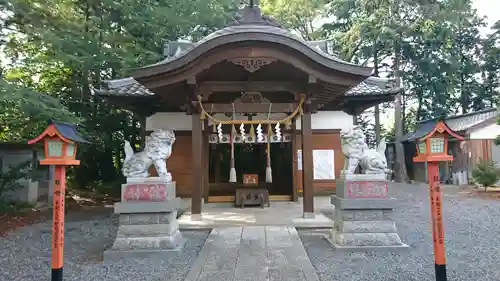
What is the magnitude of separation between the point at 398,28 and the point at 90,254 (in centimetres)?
1795

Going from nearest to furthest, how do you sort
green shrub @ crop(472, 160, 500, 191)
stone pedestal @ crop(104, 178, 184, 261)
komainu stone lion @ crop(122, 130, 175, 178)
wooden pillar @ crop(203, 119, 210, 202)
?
stone pedestal @ crop(104, 178, 184, 261) → komainu stone lion @ crop(122, 130, 175, 178) → wooden pillar @ crop(203, 119, 210, 202) → green shrub @ crop(472, 160, 500, 191)

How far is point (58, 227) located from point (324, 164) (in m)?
8.66

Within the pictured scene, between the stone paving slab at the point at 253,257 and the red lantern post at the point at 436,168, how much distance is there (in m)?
1.39

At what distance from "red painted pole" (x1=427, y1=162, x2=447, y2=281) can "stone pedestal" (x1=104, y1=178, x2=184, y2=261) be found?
366 cm

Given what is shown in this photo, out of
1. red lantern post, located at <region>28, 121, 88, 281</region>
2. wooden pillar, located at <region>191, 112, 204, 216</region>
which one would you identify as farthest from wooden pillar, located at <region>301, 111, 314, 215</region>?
red lantern post, located at <region>28, 121, 88, 281</region>

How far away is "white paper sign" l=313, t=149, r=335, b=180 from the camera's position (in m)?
11.1

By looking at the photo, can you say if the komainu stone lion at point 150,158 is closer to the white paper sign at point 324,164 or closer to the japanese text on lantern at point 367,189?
the japanese text on lantern at point 367,189

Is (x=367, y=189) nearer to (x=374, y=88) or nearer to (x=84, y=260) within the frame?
(x=84, y=260)

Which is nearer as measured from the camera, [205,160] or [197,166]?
[197,166]

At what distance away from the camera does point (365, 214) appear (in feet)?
18.2

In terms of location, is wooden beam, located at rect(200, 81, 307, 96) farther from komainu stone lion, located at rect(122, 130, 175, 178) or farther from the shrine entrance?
the shrine entrance

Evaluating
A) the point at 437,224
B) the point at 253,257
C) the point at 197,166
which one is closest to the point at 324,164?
the point at 197,166

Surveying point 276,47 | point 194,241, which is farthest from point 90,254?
point 276,47

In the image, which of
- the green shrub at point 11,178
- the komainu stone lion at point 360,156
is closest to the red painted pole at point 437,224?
the komainu stone lion at point 360,156
